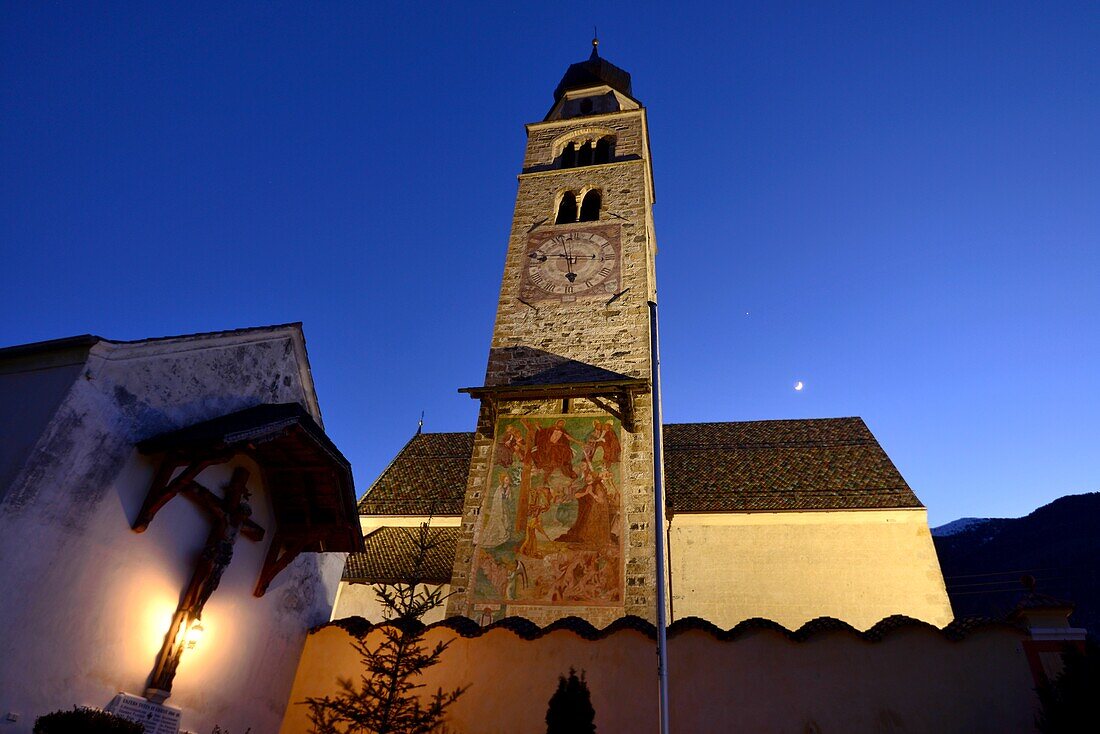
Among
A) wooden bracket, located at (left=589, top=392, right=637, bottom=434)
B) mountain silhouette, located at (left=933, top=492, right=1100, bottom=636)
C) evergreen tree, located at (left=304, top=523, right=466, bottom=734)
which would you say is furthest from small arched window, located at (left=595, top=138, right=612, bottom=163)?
mountain silhouette, located at (left=933, top=492, right=1100, bottom=636)

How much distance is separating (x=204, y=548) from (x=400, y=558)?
36.2 feet

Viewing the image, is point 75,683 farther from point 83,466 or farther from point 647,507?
point 647,507

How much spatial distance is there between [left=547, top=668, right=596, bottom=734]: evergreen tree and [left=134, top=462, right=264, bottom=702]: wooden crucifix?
3.47 metres

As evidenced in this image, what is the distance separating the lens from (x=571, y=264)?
54.9ft

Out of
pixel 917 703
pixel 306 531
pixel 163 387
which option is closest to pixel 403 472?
pixel 306 531

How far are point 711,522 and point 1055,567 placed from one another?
133 ft

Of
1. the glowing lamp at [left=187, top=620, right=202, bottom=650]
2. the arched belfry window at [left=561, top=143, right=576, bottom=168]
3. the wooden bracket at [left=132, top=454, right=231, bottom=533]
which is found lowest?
the glowing lamp at [left=187, top=620, right=202, bottom=650]

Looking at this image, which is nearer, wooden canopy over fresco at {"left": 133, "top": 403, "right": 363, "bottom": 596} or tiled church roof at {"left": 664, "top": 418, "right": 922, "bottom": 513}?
wooden canopy over fresco at {"left": 133, "top": 403, "right": 363, "bottom": 596}

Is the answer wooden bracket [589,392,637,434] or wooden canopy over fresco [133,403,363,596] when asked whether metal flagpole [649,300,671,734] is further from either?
wooden bracket [589,392,637,434]

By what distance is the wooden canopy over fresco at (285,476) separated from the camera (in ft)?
20.4

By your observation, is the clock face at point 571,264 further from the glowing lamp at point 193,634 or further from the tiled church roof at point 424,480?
the glowing lamp at point 193,634

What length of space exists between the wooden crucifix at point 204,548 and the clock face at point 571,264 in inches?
388

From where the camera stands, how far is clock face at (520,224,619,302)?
16.0 meters

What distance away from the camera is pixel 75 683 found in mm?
5344
